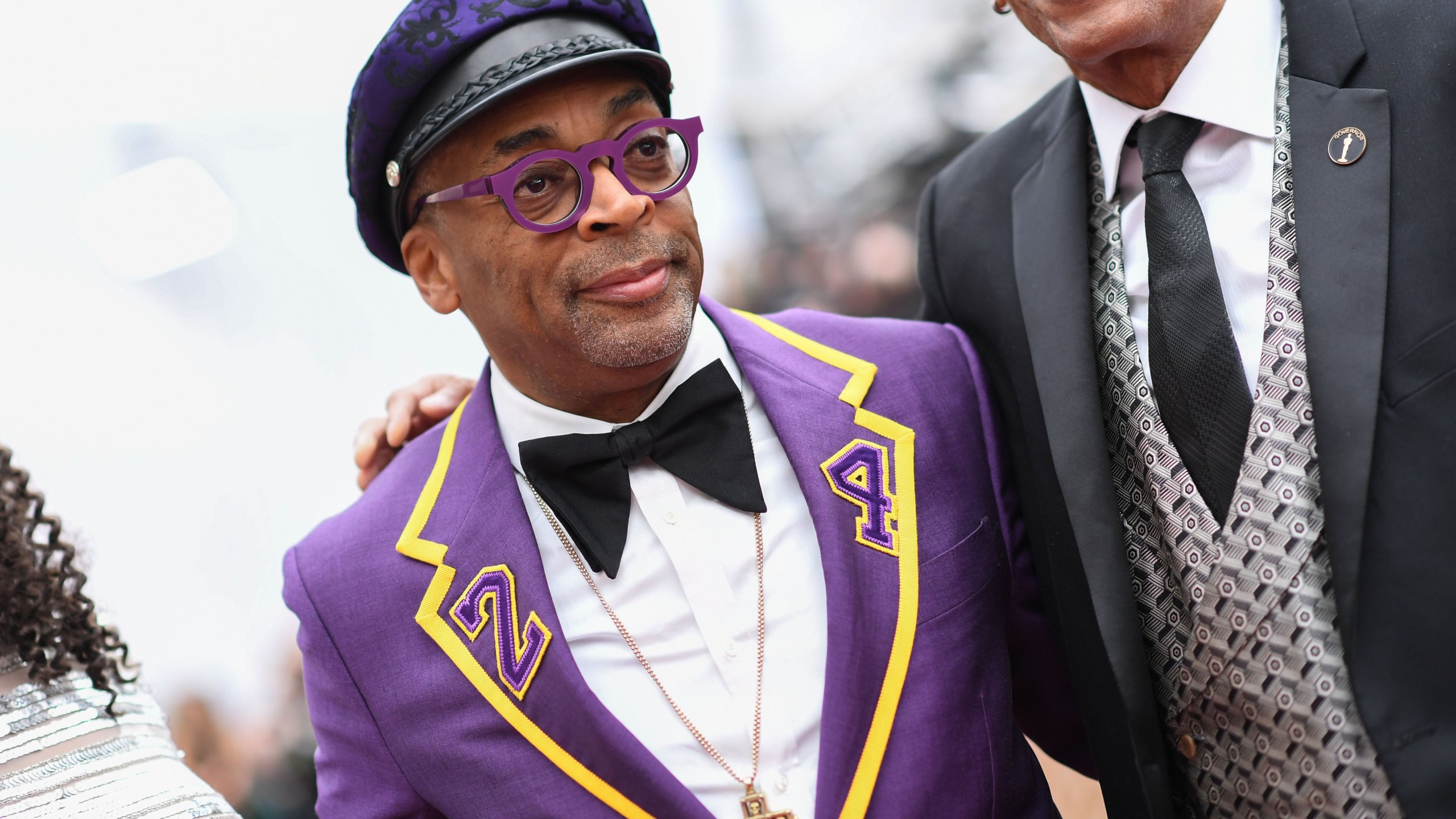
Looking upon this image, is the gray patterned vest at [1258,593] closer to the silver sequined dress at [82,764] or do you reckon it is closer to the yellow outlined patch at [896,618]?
the yellow outlined patch at [896,618]

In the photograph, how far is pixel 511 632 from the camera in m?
1.93

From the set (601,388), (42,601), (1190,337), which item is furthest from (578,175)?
(42,601)

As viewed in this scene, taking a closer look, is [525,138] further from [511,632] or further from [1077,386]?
[1077,386]

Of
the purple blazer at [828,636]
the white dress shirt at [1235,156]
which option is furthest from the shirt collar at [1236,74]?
the purple blazer at [828,636]

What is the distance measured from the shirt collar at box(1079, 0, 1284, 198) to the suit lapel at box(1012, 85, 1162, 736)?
0.72ft

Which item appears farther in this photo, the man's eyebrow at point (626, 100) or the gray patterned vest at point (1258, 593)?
the man's eyebrow at point (626, 100)

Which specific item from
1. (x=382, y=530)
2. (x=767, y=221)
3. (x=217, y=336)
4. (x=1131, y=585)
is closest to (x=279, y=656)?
(x=217, y=336)

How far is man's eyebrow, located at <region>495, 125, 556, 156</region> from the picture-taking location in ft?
6.26

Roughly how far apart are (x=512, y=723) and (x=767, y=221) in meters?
6.15

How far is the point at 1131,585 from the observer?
1.83m

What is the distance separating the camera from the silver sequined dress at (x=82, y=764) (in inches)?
71.9

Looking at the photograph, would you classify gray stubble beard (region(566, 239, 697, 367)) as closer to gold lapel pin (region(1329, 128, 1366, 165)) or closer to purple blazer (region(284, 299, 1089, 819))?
purple blazer (region(284, 299, 1089, 819))

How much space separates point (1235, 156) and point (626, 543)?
116 cm

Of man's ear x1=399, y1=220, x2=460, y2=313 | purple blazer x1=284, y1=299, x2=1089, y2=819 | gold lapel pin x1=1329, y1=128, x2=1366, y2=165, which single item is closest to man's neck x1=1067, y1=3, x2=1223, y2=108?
gold lapel pin x1=1329, y1=128, x2=1366, y2=165
